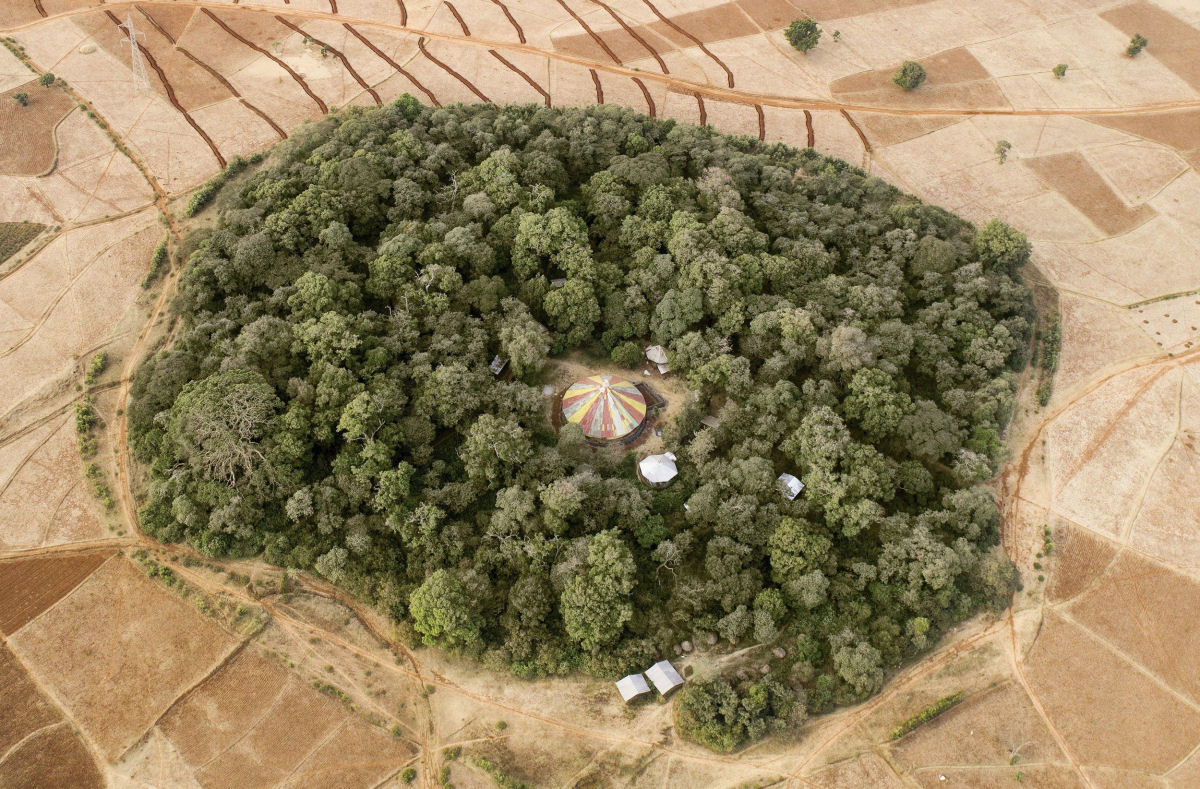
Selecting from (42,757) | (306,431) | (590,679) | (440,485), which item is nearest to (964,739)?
(590,679)

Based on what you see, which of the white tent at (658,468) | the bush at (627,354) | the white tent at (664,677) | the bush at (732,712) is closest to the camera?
the bush at (732,712)

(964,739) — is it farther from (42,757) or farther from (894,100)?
(894,100)

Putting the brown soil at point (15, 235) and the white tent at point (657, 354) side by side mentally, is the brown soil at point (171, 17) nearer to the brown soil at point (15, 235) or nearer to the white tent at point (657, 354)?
the brown soil at point (15, 235)

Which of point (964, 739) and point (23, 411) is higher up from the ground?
point (23, 411)

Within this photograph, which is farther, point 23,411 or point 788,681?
point 23,411

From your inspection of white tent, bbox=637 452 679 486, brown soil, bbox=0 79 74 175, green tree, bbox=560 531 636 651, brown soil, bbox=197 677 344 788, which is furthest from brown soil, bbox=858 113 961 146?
brown soil, bbox=0 79 74 175

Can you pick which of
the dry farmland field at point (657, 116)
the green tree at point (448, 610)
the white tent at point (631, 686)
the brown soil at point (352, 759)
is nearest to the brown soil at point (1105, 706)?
the dry farmland field at point (657, 116)

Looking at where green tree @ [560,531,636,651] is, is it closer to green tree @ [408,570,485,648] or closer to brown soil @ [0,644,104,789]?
green tree @ [408,570,485,648]
